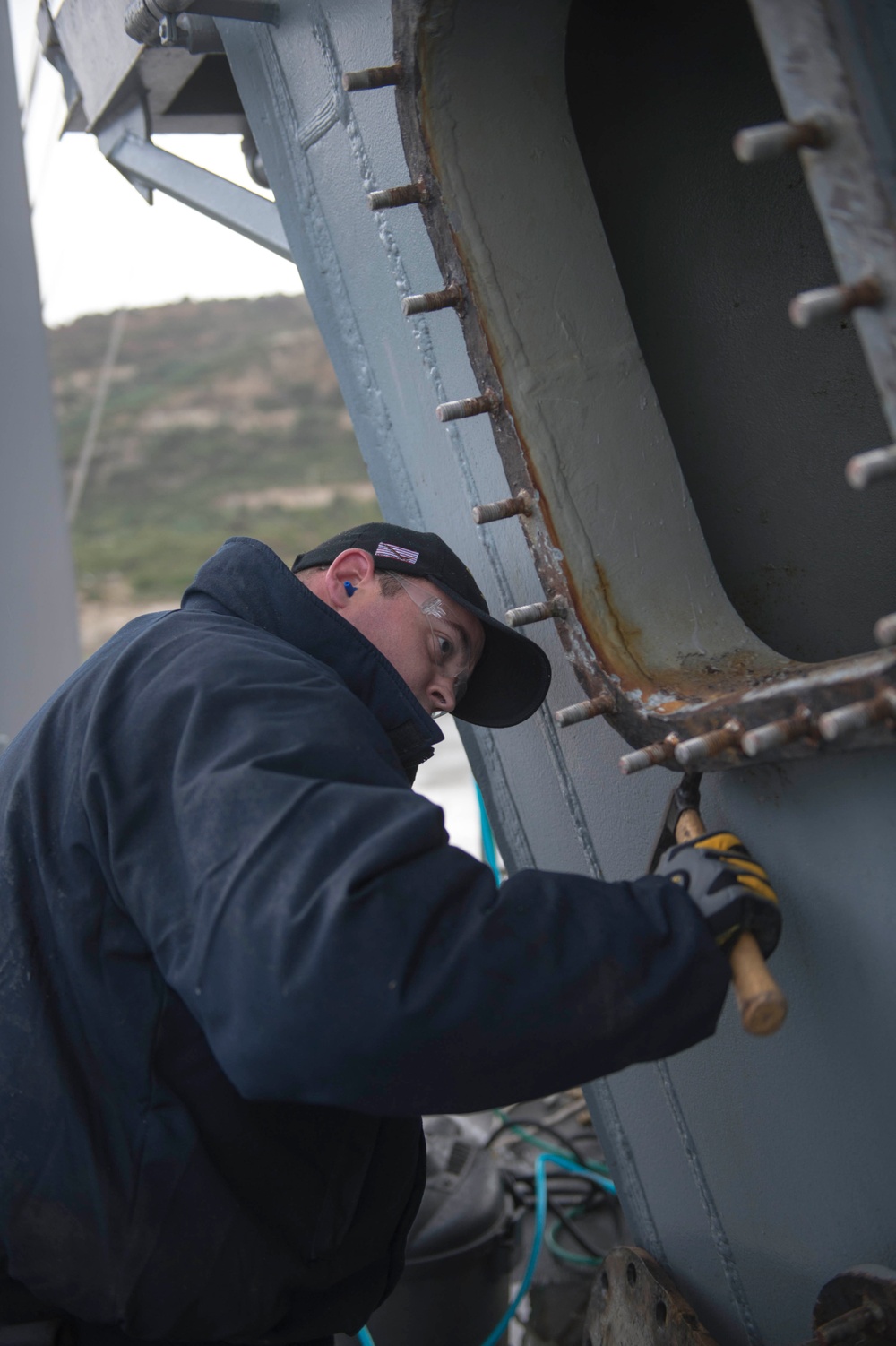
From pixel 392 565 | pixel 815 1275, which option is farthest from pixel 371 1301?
pixel 392 565

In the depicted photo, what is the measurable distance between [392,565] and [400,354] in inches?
15.7

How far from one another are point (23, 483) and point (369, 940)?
2726 mm

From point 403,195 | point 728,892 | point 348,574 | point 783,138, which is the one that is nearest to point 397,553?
point 348,574

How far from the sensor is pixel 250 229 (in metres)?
2.37

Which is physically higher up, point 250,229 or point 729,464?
point 250,229

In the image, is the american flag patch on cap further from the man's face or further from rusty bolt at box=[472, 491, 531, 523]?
rusty bolt at box=[472, 491, 531, 523]

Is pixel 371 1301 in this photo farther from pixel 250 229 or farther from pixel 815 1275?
pixel 250 229

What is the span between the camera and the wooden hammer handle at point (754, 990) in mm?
978

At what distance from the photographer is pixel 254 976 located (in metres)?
0.97

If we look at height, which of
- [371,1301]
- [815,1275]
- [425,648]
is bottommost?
[815,1275]

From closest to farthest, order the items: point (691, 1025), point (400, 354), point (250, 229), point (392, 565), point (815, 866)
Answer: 1. point (691, 1025)
2. point (815, 866)
3. point (392, 565)
4. point (400, 354)
5. point (250, 229)

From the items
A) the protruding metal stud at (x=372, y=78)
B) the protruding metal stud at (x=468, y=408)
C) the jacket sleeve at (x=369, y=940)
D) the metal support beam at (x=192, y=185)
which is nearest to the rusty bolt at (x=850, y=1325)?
the jacket sleeve at (x=369, y=940)

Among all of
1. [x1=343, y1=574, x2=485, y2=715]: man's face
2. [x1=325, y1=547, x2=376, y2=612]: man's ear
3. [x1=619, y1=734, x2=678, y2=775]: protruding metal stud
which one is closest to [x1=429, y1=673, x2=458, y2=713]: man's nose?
[x1=343, y1=574, x2=485, y2=715]: man's face

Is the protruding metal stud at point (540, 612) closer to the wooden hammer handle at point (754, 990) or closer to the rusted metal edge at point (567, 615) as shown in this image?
the rusted metal edge at point (567, 615)
